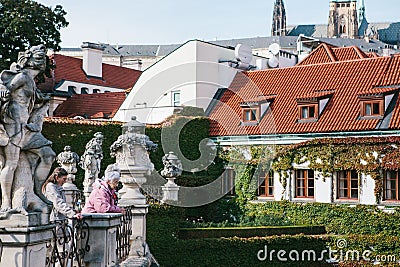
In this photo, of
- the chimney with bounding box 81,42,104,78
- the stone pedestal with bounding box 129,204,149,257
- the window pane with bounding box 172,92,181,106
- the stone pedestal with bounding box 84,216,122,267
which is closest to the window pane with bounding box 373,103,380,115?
the window pane with bounding box 172,92,181,106

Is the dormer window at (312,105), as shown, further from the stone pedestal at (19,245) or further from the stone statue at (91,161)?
the stone pedestal at (19,245)

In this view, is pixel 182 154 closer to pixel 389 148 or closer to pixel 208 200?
pixel 208 200

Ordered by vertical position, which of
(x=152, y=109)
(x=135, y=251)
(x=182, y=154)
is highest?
(x=152, y=109)

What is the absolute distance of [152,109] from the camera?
30.6m

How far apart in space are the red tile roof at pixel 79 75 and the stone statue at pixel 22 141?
117 feet

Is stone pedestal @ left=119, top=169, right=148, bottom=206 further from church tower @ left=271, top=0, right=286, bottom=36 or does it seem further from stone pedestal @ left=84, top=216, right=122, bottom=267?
church tower @ left=271, top=0, right=286, bottom=36

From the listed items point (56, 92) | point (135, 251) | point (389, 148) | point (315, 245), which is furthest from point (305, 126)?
point (56, 92)

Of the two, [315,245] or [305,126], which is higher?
[305,126]

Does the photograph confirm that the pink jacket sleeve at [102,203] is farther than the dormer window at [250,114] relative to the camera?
No

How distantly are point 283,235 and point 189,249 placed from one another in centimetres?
423

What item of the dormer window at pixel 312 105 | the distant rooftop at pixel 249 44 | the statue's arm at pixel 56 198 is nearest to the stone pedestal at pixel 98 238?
the statue's arm at pixel 56 198

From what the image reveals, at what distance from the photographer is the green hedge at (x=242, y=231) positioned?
1852cm

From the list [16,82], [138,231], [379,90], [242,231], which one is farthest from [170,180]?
[16,82]

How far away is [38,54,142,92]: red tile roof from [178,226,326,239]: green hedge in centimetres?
2343
